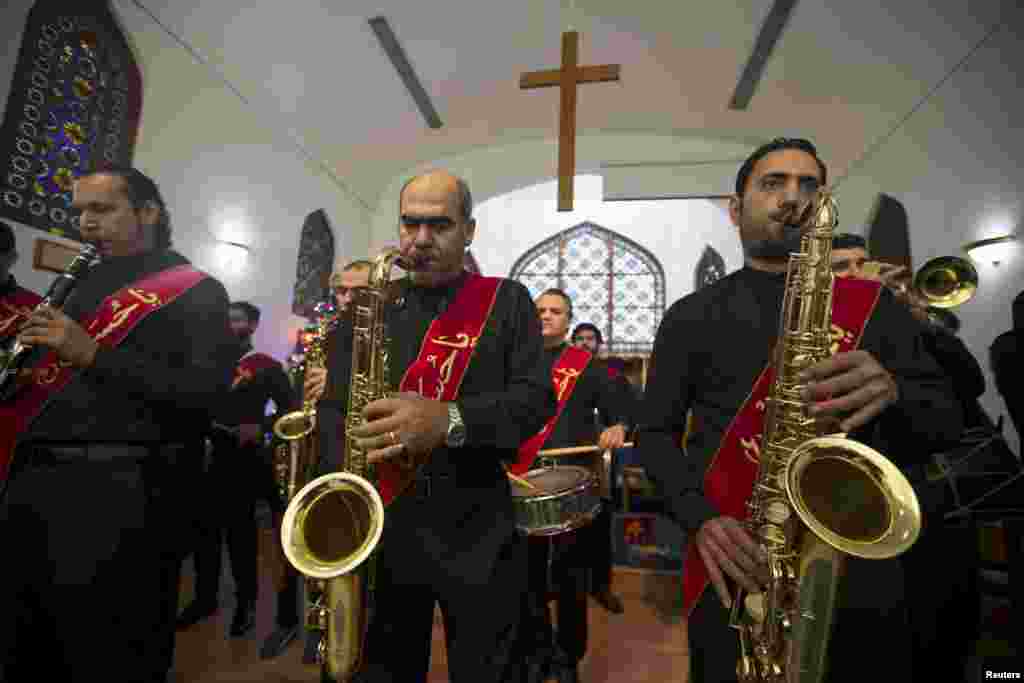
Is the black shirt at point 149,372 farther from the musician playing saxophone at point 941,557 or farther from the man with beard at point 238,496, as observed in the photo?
the musician playing saxophone at point 941,557

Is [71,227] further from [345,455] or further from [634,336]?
[634,336]

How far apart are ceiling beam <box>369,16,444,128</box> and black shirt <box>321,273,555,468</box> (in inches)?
254

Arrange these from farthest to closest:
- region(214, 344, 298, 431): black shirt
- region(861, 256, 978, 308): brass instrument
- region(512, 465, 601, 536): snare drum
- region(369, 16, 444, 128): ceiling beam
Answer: region(369, 16, 444, 128): ceiling beam < region(214, 344, 298, 431): black shirt < region(861, 256, 978, 308): brass instrument < region(512, 465, 601, 536): snare drum

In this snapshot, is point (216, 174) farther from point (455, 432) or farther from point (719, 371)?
point (719, 371)

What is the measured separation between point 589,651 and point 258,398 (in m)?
3.43

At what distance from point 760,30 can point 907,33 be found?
1.71 meters

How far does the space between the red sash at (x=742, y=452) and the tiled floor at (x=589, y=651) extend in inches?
91.1

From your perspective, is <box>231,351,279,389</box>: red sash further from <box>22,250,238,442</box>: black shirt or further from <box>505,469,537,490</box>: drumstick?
<box>505,469,537,490</box>: drumstick

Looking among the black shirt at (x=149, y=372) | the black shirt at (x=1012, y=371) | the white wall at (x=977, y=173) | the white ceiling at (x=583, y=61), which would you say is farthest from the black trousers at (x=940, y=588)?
the white ceiling at (x=583, y=61)

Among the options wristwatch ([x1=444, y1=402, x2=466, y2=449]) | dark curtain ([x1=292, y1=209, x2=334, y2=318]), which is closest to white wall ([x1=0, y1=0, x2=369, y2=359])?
dark curtain ([x1=292, y1=209, x2=334, y2=318])

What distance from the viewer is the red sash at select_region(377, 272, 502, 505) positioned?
1.75m

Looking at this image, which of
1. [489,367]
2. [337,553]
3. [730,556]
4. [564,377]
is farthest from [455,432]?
[564,377]

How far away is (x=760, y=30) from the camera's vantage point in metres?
6.90

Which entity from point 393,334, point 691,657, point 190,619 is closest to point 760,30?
point 393,334
